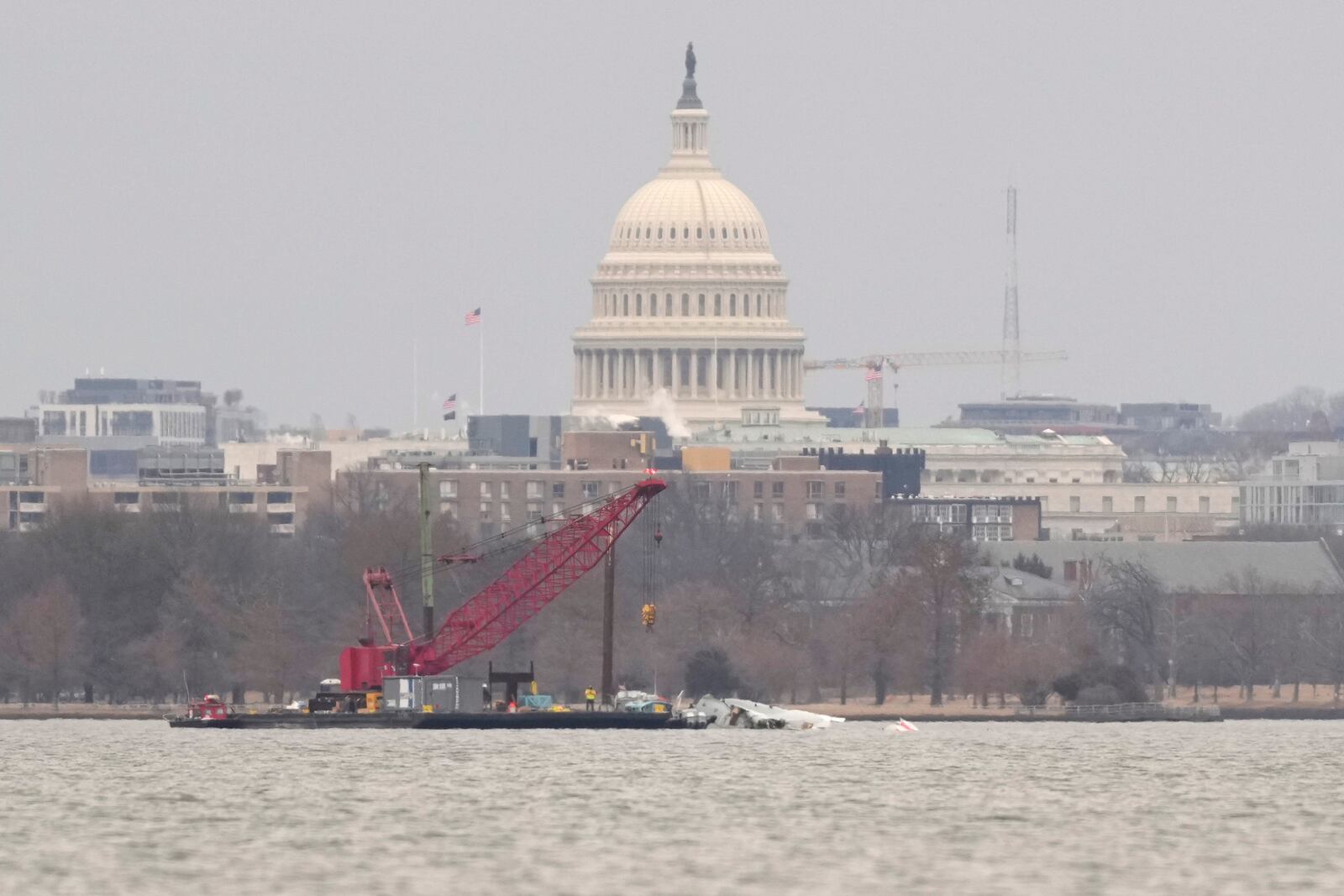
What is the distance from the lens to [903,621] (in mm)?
199500

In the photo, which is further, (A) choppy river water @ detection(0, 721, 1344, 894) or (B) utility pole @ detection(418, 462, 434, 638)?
(B) utility pole @ detection(418, 462, 434, 638)

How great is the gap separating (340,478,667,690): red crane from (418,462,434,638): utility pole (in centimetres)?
89

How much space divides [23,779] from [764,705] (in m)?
49.4

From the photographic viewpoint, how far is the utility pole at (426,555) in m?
186

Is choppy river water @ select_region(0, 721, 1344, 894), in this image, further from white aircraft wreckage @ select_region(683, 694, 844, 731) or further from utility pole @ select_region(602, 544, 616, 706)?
utility pole @ select_region(602, 544, 616, 706)

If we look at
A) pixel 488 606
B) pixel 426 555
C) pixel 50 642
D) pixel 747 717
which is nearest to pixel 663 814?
pixel 747 717

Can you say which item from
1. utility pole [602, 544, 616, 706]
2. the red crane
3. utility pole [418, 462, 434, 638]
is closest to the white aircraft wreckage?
utility pole [602, 544, 616, 706]

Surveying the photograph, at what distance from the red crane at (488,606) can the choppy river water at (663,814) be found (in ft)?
55.5

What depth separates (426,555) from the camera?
188m

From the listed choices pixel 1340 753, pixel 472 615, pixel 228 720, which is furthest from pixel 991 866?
pixel 472 615

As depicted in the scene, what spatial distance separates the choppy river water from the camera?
358ft

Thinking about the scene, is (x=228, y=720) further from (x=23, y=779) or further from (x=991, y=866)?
(x=991, y=866)

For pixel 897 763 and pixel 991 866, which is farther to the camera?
pixel 897 763

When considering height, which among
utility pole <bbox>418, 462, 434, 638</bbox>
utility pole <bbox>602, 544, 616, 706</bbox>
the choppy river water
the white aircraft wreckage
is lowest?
the choppy river water
